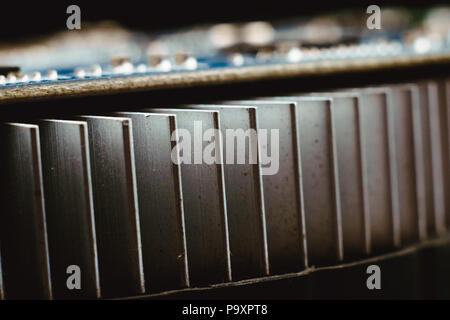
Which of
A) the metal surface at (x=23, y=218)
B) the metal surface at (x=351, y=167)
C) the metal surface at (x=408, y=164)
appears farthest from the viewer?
the metal surface at (x=408, y=164)

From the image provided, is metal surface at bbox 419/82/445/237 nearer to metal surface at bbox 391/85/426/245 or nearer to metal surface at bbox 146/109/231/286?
metal surface at bbox 391/85/426/245

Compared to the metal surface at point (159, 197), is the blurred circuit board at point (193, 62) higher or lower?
higher

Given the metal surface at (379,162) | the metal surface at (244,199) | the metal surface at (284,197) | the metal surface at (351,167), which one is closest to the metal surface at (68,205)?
the metal surface at (244,199)

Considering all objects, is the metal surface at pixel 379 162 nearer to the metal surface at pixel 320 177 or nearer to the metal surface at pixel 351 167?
the metal surface at pixel 351 167

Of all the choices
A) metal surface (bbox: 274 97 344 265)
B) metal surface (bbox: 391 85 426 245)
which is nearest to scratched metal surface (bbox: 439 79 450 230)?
metal surface (bbox: 391 85 426 245)

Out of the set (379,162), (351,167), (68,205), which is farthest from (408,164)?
(68,205)

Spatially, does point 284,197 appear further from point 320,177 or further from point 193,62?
point 193,62

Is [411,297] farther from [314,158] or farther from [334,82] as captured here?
[334,82]
